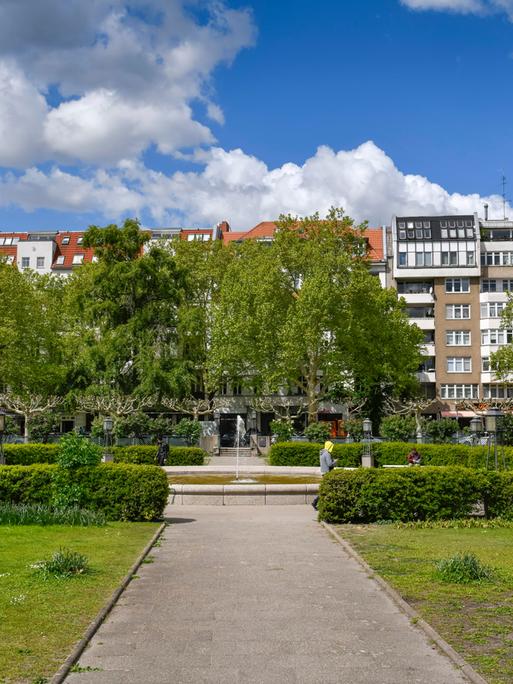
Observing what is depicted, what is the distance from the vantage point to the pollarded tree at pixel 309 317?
5225 cm

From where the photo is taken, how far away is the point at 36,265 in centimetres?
7994

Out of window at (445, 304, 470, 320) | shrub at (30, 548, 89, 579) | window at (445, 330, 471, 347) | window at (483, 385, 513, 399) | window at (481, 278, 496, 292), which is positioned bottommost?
shrub at (30, 548, 89, 579)

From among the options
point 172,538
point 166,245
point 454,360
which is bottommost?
point 172,538

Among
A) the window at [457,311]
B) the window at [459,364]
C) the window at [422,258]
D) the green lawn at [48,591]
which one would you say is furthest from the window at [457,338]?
the green lawn at [48,591]

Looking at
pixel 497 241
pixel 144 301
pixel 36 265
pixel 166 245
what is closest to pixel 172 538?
pixel 144 301

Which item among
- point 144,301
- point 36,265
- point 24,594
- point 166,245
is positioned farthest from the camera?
point 36,265

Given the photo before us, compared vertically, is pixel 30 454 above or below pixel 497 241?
below

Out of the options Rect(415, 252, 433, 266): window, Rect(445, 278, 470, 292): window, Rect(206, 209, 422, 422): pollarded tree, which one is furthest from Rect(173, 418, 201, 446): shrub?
Result: Rect(445, 278, 470, 292): window

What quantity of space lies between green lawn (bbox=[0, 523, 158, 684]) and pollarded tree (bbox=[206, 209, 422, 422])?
36.8 metres

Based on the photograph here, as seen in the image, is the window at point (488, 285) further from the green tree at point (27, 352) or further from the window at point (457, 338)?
the green tree at point (27, 352)

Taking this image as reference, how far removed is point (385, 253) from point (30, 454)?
1907 inches

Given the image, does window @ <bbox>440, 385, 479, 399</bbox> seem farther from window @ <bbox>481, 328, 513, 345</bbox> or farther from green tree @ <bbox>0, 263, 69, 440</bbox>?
green tree @ <bbox>0, 263, 69, 440</bbox>

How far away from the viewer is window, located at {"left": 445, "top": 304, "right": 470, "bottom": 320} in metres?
70.2

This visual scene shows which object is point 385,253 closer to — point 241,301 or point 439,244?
point 439,244
